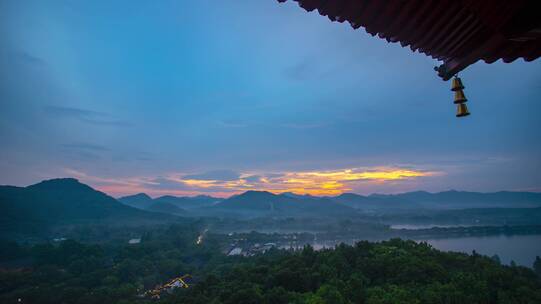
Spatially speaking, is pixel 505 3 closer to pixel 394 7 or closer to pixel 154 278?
pixel 394 7

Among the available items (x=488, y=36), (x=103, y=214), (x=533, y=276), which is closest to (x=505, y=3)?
(x=488, y=36)

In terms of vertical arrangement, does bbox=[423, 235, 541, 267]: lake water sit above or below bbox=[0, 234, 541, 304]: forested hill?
below

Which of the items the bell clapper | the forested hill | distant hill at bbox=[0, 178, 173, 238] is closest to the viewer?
the bell clapper

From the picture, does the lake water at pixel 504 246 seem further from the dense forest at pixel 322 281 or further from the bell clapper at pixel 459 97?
the bell clapper at pixel 459 97

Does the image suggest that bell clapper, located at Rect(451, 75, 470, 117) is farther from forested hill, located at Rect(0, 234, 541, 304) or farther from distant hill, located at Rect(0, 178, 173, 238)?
distant hill, located at Rect(0, 178, 173, 238)

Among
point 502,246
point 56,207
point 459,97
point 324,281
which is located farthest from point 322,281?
point 56,207

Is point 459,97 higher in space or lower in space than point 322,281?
higher

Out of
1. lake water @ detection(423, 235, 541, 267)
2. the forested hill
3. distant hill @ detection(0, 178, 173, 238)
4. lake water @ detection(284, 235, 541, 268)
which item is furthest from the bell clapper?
distant hill @ detection(0, 178, 173, 238)

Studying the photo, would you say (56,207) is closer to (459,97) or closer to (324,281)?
(324,281)
